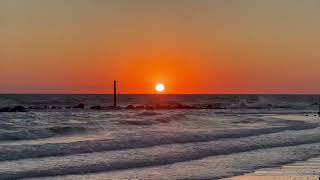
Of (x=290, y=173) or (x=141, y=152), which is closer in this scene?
(x=290, y=173)

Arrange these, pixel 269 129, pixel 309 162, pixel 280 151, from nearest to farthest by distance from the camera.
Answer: pixel 309 162, pixel 280 151, pixel 269 129

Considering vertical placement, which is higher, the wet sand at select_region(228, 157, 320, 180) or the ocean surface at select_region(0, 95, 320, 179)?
the ocean surface at select_region(0, 95, 320, 179)

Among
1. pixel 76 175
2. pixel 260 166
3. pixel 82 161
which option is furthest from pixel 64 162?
pixel 260 166

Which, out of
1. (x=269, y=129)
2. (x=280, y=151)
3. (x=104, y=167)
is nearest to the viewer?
(x=104, y=167)

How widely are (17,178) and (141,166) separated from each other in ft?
10.5

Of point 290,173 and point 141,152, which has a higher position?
point 141,152

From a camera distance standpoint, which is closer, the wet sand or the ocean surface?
the wet sand

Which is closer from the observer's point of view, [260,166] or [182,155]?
[260,166]

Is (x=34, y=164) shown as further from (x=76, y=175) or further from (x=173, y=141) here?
(x=173, y=141)

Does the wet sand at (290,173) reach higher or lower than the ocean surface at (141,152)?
lower

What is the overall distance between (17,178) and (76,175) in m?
1.27

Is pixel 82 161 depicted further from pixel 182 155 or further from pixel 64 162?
pixel 182 155

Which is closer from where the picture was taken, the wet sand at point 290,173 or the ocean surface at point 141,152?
the wet sand at point 290,173

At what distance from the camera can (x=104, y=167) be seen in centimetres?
1306
